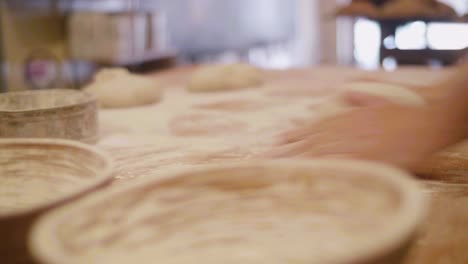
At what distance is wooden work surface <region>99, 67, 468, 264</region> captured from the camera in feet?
2.47

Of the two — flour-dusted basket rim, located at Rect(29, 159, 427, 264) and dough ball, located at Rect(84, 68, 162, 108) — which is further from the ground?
dough ball, located at Rect(84, 68, 162, 108)

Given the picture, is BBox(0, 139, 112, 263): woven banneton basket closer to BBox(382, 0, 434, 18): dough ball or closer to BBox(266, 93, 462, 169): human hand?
BBox(266, 93, 462, 169): human hand

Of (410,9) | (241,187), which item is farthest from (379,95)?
(410,9)

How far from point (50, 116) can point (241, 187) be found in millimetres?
598

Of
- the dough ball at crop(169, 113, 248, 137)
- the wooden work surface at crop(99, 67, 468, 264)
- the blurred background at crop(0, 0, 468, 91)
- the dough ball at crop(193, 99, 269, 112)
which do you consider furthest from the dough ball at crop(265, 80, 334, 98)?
the blurred background at crop(0, 0, 468, 91)

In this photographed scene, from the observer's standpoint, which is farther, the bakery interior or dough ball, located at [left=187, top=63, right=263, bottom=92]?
dough ball, located at [left=187, top=63, right=263, bottom=92]

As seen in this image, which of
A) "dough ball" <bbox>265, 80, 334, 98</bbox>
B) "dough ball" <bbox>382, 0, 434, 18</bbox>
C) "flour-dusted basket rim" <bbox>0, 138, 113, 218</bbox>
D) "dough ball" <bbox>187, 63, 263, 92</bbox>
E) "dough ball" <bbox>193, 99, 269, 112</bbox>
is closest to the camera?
"flour-dusted basket rim" <bbox>0, 138, 113, 218</bbox>

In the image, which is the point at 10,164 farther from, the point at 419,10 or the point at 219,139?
the point at 419,10

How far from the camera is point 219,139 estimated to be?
1255mm

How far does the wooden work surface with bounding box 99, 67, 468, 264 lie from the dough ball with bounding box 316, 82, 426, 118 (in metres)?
0.08

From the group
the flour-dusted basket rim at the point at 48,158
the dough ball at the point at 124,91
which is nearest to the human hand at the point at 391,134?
the flour-dusted basket rim at the point at 48,158

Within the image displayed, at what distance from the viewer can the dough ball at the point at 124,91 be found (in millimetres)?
1619

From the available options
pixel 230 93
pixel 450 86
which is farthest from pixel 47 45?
pixel 450 86

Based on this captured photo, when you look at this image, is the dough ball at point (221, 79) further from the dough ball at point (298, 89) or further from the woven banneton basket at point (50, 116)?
the woven banneton basket at point (50, 116)
